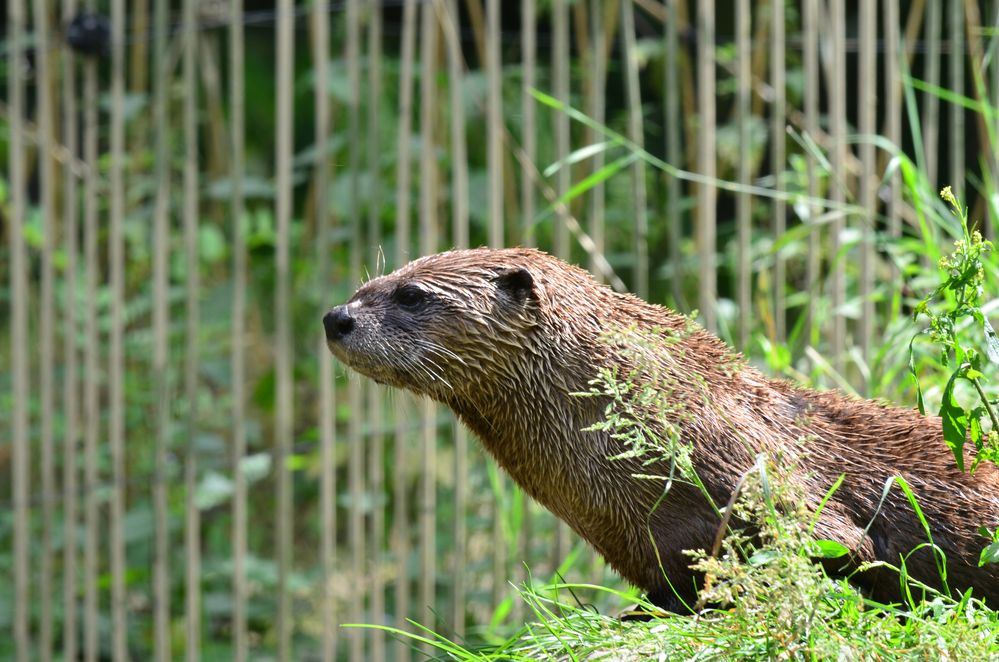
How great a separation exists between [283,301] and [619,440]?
204 centimetres

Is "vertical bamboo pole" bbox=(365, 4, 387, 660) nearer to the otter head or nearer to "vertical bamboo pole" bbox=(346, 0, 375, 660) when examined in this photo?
"vertical bamboo pole" bbox=(346, 0, 375, 660)

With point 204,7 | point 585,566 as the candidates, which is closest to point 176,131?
point 204,7

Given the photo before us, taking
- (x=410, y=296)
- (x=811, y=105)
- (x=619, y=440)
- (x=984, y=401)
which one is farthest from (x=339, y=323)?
(x=811, y=105)

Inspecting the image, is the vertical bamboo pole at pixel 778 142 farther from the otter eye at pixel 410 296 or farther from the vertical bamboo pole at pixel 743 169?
the otter eye at pixel 410 296

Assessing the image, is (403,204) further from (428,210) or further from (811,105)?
(811,105)

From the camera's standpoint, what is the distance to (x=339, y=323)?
8.21ft

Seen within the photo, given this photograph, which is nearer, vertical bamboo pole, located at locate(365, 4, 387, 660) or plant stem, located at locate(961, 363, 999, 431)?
plant stem, located at locate(961, 363, 999, 431)

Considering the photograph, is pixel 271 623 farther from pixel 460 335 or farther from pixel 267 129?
pixel 460 335

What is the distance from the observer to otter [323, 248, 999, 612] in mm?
2328

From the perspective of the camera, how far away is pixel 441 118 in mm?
5074

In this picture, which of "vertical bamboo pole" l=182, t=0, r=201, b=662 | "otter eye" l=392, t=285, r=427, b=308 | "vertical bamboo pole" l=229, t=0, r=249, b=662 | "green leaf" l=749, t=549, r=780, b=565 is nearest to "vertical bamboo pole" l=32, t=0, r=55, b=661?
"vertical bamboo pole" l=182, t=0, r=201, b=662

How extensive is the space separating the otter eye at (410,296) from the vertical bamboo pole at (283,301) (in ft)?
5.52

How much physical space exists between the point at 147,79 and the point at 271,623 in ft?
8.82

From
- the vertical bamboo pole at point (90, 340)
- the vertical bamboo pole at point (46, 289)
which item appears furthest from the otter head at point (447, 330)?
the vertical bamboo pole at point (46, 289)
